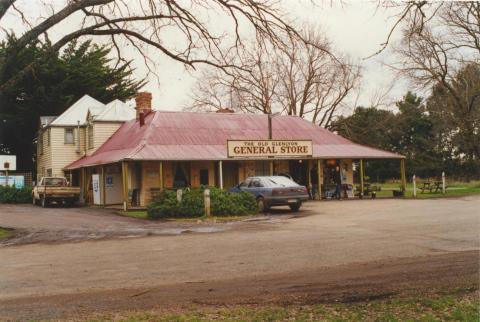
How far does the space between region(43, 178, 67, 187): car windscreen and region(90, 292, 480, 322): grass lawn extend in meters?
27.4

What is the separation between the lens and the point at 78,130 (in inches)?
1485

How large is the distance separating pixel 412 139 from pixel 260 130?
35383 mm

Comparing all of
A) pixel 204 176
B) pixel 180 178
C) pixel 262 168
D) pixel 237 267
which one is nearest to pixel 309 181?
pixel 262 168

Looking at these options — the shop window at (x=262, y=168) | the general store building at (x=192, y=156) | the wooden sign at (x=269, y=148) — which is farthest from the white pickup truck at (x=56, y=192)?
the shop window at (x=262, y=168)

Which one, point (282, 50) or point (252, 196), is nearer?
point (282, 50)

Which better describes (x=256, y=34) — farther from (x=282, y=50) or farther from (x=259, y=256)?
(x=259, y=256)

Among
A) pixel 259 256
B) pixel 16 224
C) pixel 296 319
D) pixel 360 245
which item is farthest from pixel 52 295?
pixel 16 224

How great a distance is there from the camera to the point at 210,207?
21.8 meters

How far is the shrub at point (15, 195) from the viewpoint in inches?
1430

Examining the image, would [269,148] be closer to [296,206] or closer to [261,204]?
[296,206]

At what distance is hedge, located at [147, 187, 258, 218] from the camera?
21531 mm

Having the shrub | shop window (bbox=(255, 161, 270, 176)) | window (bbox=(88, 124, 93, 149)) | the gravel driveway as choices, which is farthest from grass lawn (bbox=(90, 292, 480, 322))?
the shrub

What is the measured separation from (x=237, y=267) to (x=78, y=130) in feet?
99.9

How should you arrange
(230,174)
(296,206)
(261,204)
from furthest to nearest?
1. (230,174)
2. (296,206)
3. (261,204)
